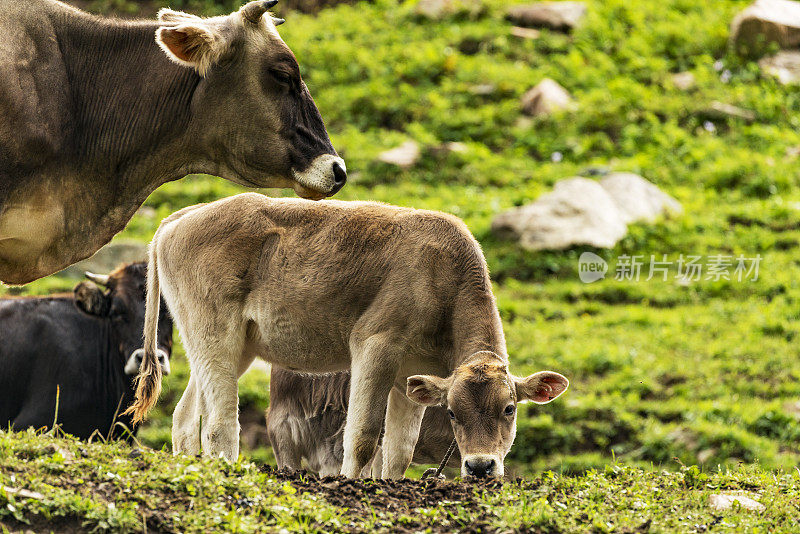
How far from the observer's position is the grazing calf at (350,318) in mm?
7359

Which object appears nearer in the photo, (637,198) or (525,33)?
(637,198)

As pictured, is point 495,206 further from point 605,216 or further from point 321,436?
point 321,436

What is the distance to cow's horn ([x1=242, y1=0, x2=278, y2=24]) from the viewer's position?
6.74 metres

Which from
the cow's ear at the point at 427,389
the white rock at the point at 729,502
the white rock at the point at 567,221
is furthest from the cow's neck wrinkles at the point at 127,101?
the white rock at the point at 567,221

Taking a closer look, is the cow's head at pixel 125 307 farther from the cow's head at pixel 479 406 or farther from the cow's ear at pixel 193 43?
the cow's ear at pixel 193 43

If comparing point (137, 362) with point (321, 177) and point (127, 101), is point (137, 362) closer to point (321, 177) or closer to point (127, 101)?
point (127, 101)

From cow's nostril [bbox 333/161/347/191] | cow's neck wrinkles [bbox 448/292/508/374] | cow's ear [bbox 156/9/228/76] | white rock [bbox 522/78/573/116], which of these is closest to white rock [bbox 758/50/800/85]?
white rock [bbox 522/78/573/116]

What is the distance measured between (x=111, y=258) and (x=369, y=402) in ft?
30.2

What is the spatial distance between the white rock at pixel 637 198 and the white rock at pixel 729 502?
1008 cm

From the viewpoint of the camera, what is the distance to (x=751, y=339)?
14.0 meters

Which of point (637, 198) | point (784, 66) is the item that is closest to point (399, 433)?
point (637, 198)

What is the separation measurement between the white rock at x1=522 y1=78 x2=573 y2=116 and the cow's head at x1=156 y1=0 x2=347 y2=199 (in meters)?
13.3

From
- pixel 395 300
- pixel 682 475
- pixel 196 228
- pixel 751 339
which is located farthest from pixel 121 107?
pixel 751 339

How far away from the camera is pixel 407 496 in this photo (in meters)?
6.29
